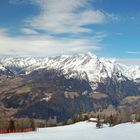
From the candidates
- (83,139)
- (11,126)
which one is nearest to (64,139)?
(83,139)

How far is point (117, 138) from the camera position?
8088cm

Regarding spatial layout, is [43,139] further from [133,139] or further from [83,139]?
[133,139]

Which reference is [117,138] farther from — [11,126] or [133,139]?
[11,126]

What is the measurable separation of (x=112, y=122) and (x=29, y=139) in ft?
315

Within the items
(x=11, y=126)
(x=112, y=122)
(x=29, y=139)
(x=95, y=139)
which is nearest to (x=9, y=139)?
(x=29, y=139)

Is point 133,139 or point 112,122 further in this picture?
point 112,122

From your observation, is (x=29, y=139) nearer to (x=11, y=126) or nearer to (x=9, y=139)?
(x=9, y=139)

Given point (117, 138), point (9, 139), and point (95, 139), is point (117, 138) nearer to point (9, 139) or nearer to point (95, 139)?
point (95, 139)

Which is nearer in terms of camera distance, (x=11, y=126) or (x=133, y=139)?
(x=133, y=139)

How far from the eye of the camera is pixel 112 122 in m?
173

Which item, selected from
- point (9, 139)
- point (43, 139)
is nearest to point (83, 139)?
point (43, 139)

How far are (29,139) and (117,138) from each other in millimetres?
18925

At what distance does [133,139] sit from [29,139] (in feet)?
72.5

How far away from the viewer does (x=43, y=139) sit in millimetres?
81188
